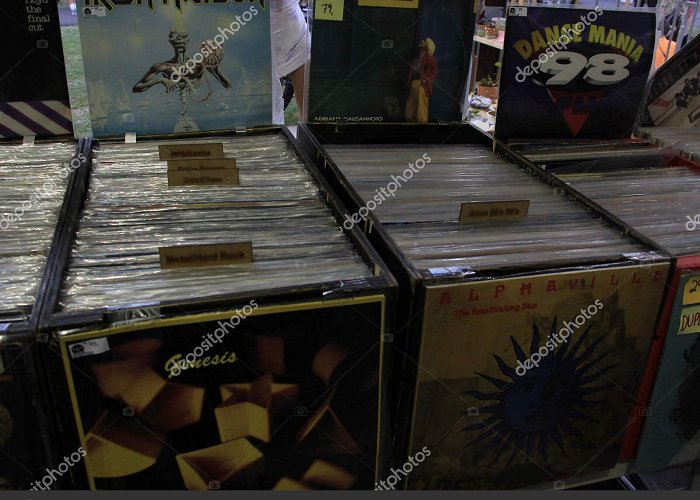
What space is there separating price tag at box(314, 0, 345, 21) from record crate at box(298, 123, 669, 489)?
55 centimetres

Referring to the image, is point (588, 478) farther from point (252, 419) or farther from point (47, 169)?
point (47, 169)

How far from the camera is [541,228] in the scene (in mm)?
1311

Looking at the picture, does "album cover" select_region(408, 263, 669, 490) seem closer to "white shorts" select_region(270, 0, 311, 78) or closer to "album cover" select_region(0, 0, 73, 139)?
"album cover" select_region(0, 0, 73, 139)

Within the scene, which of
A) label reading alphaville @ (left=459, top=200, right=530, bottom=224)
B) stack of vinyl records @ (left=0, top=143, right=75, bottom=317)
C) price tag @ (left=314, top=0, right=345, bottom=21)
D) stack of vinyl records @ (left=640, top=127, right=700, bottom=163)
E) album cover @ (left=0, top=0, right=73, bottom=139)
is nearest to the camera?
stack of vinyl records @ (left=0, top=143, right=75, bottom=317)

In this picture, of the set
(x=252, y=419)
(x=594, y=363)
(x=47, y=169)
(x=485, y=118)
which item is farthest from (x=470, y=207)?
(x=485, y=118)

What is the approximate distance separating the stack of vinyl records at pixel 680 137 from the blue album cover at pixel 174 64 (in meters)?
1.20

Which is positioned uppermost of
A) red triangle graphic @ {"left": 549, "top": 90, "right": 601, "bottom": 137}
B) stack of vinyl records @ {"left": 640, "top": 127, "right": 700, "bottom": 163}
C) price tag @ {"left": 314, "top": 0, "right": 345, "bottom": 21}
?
price tag @ {"left": 314, "top": 0, "right": 345, "bottom": 21}

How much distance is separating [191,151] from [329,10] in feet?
1.84

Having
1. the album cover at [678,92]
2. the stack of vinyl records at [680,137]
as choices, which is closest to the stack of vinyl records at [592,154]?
the stack of vinyl records at [680,137]

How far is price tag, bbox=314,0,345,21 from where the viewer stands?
1.67 meters

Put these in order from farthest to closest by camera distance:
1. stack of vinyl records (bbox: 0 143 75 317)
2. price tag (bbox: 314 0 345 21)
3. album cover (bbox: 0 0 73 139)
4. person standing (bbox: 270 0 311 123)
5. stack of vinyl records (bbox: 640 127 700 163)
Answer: person standing (bbox: 270 0 311 123)
stack of vinyl records (bbox: 640 127 700 163)
price tag (bbox: 314 0 345 21)
album cover (bbox: 0 0 73 139)
stack of vinyl records (bbox: 0 143 75 317)

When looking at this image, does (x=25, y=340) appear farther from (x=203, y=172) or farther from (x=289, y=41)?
(x=289, y=41)

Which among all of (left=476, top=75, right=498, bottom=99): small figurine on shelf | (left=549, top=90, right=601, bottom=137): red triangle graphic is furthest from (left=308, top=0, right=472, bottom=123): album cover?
(left=476, top=75, right=498, bottom=99): small figurine on shelf

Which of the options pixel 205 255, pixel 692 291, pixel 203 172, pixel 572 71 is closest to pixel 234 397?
pixel 205 255
